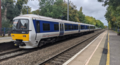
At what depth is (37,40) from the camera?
28.2 feet

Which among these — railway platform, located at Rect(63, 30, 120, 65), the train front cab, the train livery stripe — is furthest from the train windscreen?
railway platform, located at Rect(63, 30, 120, 65)

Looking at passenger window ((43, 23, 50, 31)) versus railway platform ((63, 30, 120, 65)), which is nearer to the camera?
railway platform ((63, 30, 120, 65))

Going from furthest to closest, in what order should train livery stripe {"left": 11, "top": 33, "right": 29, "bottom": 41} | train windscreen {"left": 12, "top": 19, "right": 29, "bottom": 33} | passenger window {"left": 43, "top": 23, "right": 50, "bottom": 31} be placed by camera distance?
passenger window {"left": 43, "top": 23, "right": 50, "bottom": 31}, train windscreen {"left": 12, "top": 19, "right": 29, "bottom": 33}, train livery stripe {"left": 11, "top": 33, "right": 29, "bottom": 41}

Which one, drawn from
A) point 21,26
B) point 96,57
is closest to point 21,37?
point 21,26

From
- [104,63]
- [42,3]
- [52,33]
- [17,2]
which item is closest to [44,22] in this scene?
[52,33]

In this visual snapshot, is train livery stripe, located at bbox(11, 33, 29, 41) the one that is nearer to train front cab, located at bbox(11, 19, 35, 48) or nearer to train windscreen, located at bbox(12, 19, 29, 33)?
train front cab, located at bbox(11, 19, 35, 48)

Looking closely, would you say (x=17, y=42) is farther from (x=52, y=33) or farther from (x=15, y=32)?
(x=52, y=33)

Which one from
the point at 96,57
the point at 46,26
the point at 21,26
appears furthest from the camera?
the point at 46,26

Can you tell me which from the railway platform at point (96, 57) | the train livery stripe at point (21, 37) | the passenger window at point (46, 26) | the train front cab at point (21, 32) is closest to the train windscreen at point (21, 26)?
the train front cab at point (21, 32)

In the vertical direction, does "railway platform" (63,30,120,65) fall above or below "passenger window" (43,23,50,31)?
below

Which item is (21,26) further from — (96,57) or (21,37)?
(96,57)

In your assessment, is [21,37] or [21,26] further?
[21,26]

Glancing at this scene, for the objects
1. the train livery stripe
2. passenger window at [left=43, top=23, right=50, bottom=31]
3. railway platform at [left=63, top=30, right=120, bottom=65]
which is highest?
passenger window at [left=43, top=23, right=50, bottom=31]

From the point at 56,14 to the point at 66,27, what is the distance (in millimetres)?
20867
